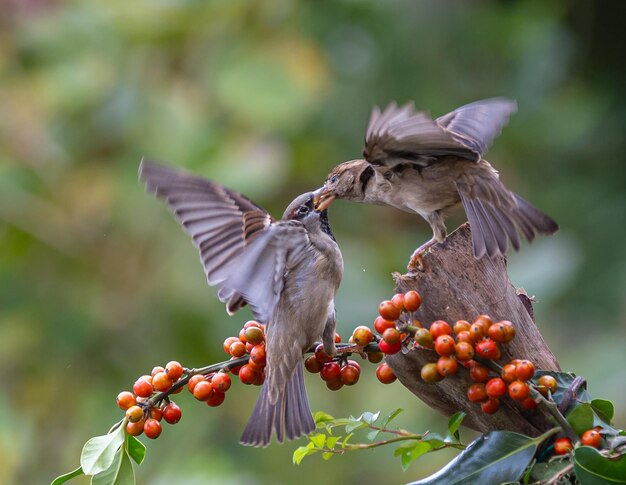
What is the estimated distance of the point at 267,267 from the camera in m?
2.54

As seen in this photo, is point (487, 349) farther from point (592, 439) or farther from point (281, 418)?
point (281, 418)

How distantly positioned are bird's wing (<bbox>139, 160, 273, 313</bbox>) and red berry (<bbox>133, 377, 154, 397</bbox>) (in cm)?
41

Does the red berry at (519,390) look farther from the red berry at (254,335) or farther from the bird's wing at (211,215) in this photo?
the bird's wing at (211,215)

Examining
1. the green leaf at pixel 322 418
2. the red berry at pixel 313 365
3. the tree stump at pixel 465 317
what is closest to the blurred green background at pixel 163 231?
the red berry at pixel 313 365

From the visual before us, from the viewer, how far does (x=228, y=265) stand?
2537 millimetres

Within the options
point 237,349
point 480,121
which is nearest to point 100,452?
point 237,349

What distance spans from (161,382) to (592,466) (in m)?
0.93

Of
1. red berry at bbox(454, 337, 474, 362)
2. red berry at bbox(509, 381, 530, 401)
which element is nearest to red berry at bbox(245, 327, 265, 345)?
red berry at bbox(454, 337, 474, 362)

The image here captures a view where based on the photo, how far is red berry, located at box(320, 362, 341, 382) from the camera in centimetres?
231

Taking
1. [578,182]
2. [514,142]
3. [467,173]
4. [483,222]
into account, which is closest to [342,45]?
[514,142]

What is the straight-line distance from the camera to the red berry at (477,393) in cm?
202

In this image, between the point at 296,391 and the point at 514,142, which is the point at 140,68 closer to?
the point at 514,142

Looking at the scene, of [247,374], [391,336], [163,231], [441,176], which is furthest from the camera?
[163,231]

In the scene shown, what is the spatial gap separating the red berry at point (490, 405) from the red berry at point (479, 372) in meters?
0.04
